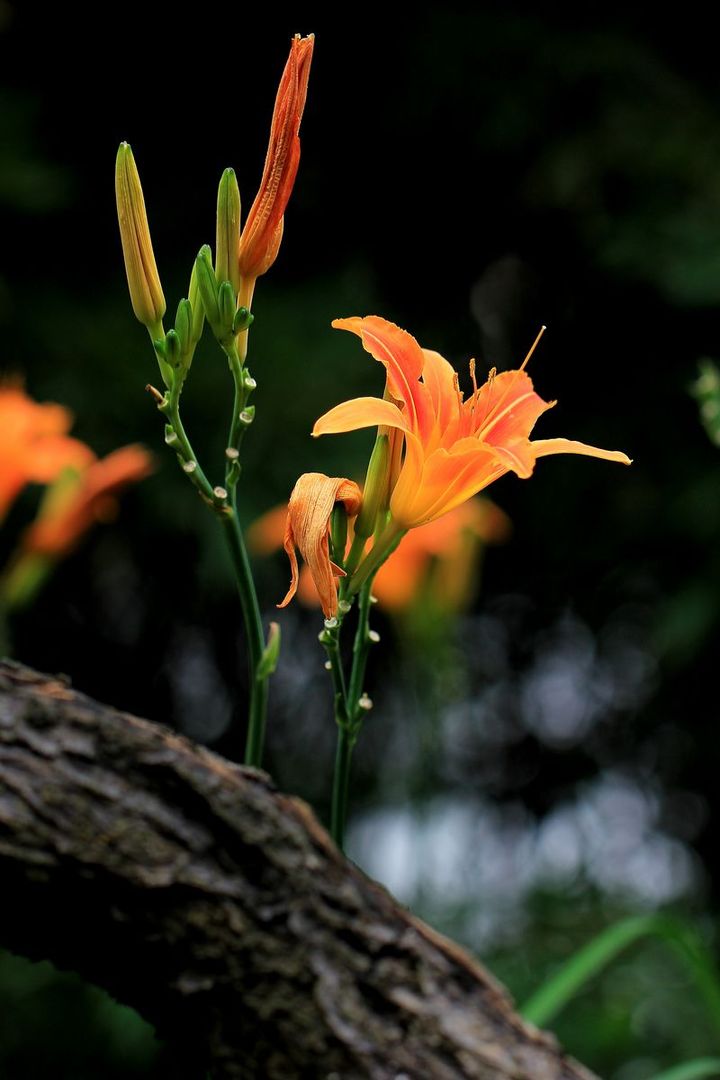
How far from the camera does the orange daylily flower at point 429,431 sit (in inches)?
24.2

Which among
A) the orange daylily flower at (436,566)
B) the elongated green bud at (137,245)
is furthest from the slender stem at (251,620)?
the orange daylily flower at (436,566)

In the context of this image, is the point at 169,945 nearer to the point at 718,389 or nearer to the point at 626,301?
the point at 718,389

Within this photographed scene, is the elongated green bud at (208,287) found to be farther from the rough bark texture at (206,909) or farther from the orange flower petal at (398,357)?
the rough bark texture at (206,909)

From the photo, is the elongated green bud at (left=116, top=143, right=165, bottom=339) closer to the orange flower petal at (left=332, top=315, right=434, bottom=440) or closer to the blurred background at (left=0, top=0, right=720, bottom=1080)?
the orange flower petal at (left=332, top=315, right=434, bottom=440)

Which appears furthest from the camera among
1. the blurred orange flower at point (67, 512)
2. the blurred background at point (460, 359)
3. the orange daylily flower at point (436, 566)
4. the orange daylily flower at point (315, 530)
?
the blurred background at point (460, 359)

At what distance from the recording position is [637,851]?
8.64 feet

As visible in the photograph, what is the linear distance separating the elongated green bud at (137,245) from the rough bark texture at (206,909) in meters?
0.22

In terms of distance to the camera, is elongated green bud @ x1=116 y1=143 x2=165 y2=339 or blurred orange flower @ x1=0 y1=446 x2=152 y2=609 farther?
blurred orange flower @ x1=0 y1=446 x2=152 y2=609

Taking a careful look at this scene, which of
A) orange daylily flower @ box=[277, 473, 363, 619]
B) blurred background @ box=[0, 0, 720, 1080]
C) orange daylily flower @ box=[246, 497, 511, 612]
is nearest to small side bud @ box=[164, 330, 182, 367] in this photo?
orange daylily flower @ box=[277, 473, 363, 619]

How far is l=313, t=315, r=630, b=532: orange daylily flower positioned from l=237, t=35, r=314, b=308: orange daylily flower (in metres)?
0.07

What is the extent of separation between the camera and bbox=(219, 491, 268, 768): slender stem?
62cm

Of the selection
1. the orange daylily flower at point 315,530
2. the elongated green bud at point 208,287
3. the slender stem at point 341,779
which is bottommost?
the slender stem at point 341,779

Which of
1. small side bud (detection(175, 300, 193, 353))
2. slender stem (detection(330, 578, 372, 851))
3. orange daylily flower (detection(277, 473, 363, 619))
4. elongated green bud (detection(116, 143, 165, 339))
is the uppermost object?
elongated green bud (detection(116, 143, 165, 339))

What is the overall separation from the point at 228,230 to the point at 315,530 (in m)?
0.18
